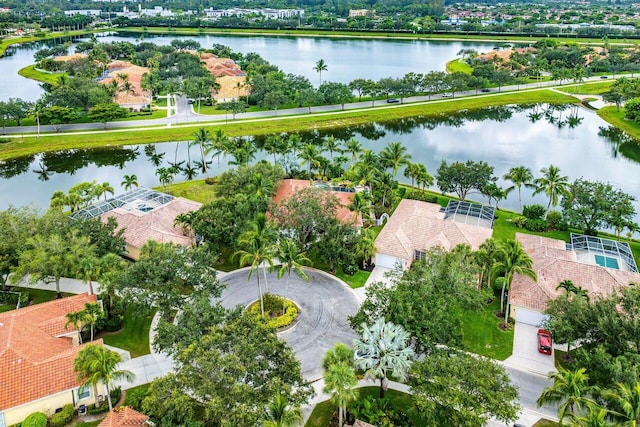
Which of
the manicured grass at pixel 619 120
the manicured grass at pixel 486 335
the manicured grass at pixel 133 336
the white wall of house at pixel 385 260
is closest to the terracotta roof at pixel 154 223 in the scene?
the manicured grass at pixel 133 336

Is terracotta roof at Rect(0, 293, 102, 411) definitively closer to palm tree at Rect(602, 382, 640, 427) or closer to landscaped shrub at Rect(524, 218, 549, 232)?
palm tree at Rect(602, 382, 640, 427)

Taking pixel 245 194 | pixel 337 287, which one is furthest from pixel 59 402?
pixel 245 194

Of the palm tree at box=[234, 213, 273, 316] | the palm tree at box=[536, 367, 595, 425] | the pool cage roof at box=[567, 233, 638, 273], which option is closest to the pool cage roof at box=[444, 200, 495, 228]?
the pool cage roof at box=[567, 233, 638, 273]

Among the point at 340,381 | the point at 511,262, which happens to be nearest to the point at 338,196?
the point at 511,262

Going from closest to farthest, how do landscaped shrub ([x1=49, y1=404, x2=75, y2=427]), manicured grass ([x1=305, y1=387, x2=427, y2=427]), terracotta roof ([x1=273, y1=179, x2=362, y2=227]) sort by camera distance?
landscaped shrub ([x1=49, y1=404, x2=75, y2=427]) < manicured grass ([x1=305, y1=387, x2=427, y2=427]) < terracotta roof ([x1=273, y1=179, x2=362, y2=227])

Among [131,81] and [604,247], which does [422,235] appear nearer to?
[604,247]
